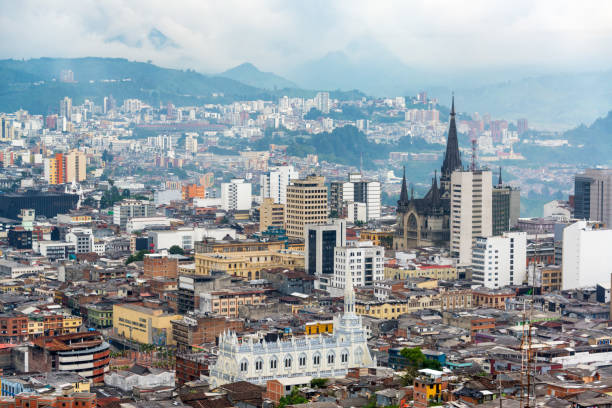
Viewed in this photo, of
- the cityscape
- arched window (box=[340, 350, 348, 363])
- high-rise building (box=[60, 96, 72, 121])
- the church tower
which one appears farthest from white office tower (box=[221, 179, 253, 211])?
high-rise building (box=[60, 96, 72, 121])

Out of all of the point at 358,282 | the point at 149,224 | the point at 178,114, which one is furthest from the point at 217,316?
the point at 178,114

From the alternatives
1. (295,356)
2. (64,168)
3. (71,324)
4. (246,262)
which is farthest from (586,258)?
(64,168)

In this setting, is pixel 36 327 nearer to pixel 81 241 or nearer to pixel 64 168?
pixel 81 241

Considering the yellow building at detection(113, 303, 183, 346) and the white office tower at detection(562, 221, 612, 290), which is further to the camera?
the white office tower at detection(562, 221, 612, 290)

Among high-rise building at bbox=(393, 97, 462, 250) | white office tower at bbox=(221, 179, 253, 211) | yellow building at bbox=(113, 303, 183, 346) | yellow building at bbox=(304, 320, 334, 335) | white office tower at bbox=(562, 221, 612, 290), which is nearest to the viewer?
yellow building at bbox=(304, 320, 334, 335)

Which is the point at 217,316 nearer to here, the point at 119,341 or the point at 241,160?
the point at 119,341

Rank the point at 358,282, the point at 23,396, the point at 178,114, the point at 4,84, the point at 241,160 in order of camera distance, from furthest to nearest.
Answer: the point at 4,84 < the point at 178,114 < the point at 241,160 < the point at 358,282 < the point at 23,396

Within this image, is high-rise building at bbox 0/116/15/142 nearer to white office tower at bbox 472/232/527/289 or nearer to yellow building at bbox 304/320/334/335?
white office tower at bbox 472/232/527/289
